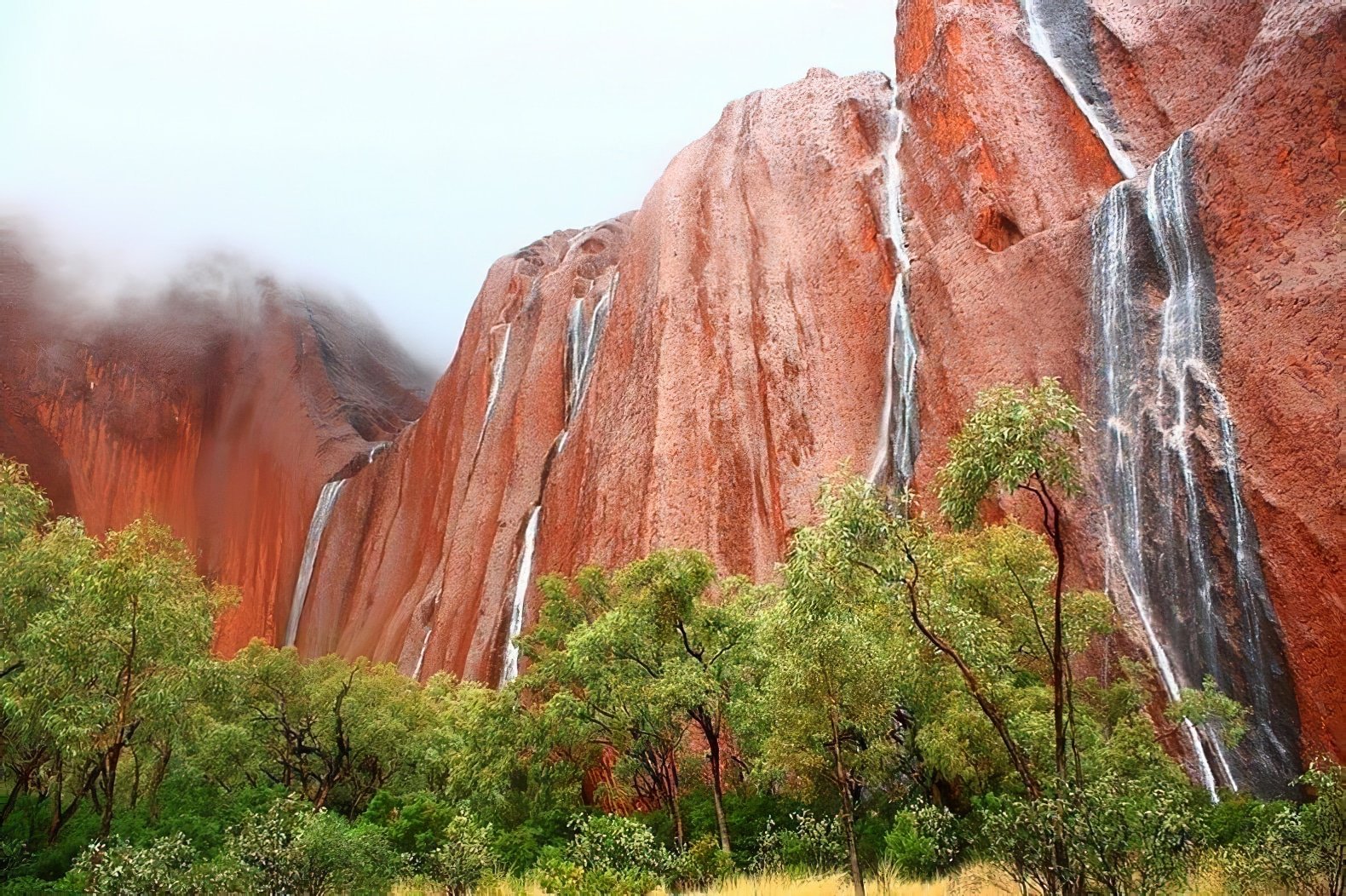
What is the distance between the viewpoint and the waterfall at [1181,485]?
681 inches

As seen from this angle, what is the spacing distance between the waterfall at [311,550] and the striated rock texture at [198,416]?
2.37 ft

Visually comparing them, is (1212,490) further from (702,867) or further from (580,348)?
(580,348)

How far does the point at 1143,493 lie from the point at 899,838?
11.6 m

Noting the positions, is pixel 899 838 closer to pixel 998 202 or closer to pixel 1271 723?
pixel 1271 723

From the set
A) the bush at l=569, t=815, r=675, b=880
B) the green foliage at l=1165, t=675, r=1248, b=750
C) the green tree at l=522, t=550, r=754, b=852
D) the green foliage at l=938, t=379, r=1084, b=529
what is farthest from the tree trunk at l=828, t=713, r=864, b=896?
the green foliage at l=1165, t=675, r=1248, b=750

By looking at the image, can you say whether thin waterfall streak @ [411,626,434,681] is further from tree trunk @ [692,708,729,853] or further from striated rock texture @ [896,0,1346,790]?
tree trunk @ [692,708,729,853]

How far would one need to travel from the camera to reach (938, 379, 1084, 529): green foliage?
346 inches

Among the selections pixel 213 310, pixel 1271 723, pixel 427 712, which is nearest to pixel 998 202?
pixel 1271 723

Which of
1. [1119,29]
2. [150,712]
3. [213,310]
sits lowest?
[150,712]

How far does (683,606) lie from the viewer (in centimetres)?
1700

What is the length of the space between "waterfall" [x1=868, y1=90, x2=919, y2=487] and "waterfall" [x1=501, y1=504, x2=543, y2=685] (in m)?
15.4

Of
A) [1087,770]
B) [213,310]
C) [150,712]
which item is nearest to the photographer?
[1087,770]

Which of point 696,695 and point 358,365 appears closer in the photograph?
point 696,695

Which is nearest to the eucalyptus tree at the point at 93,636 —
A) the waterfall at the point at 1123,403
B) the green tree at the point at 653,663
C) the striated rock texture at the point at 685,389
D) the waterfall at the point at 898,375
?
the green tree at the point at 653,663
